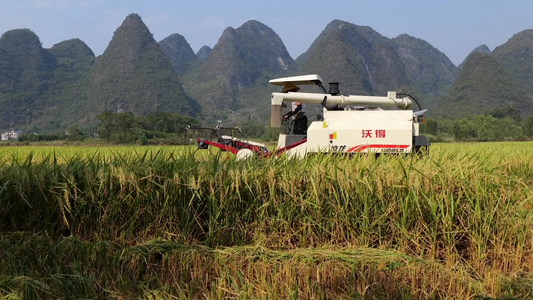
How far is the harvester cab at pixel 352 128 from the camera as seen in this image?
6574 mm

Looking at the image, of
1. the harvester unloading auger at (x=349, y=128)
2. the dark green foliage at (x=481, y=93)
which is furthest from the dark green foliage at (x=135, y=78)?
the harvester unloading auger at (x=349, y=128)

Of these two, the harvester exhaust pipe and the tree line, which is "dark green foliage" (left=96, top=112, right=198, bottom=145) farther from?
the harvester exhaust pipe

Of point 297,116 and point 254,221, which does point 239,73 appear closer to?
point 297,116

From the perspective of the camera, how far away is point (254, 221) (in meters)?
3.86

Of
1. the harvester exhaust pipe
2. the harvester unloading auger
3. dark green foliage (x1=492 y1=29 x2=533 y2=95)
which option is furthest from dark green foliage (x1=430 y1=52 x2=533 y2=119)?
the harvester unloading auger

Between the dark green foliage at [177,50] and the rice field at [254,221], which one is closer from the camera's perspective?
the rice field at [254,221]

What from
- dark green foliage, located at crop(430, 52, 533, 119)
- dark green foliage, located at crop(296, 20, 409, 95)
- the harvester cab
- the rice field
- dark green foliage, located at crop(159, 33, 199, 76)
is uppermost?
dark green foliage, located at crop(159, 33, 199, 76)

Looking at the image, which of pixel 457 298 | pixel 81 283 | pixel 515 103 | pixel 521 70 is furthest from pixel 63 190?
pixel 521 70

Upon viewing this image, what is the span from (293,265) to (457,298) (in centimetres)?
125

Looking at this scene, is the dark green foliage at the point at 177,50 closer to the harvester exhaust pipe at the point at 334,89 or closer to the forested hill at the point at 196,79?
the forested hill at the point at 196,79

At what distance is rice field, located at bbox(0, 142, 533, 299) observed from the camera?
11.1 ft

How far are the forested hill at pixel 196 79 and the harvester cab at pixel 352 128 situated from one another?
91.0 m

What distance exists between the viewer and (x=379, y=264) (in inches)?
129

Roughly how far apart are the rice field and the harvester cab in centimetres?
247
